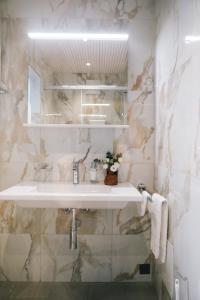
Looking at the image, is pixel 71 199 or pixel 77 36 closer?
pixel 71 199

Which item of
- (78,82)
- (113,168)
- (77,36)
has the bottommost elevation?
(113,168)

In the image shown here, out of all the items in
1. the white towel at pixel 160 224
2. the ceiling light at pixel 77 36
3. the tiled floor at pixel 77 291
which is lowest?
the tiled floor at pixel 77 291

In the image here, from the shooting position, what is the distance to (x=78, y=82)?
210cm

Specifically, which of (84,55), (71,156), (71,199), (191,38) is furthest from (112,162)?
(191,38)

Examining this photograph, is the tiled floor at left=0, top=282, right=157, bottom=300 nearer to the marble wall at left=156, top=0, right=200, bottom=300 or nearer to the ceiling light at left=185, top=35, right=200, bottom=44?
the marble wall at left=156, top=0, right=200, bottom=300

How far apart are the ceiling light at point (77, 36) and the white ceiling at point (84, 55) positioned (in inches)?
1.2

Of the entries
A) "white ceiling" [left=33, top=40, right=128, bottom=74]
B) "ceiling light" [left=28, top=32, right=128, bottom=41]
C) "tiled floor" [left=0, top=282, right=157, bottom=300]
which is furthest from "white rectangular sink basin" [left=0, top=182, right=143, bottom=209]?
"ceiling light" [left=28, top=32, right=128, bottom=41]

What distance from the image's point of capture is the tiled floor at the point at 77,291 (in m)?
1.95

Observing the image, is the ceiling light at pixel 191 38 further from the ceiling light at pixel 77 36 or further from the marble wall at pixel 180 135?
the ceiling light at pixel 77 36

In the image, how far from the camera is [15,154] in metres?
2.11

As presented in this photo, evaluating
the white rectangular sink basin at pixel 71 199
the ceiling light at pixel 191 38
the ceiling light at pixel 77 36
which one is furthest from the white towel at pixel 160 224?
the ceiling light at pixel 77 36

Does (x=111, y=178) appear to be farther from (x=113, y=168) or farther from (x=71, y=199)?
(x=71, y=199)

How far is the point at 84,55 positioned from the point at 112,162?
0.93 m

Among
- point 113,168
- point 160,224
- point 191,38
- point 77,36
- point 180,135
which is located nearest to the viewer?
point 191,38
